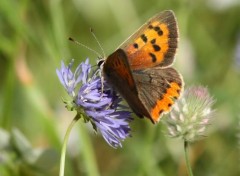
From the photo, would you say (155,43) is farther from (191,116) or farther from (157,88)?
(191,116)

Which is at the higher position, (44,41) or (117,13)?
(44,41)

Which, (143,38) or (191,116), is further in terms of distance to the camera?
(143,38)

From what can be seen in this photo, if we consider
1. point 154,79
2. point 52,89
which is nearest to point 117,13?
point 52,89

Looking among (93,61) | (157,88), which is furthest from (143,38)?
(93,61)

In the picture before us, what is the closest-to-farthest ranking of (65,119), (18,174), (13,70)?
(18,174), (13,70), (65,119)

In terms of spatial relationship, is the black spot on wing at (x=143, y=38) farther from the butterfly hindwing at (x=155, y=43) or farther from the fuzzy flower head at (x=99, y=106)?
the fuzzy flower head at (x=99, y=106)

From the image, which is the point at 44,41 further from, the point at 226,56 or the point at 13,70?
the point at 226,56

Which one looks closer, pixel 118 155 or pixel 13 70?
pixel 13 70
